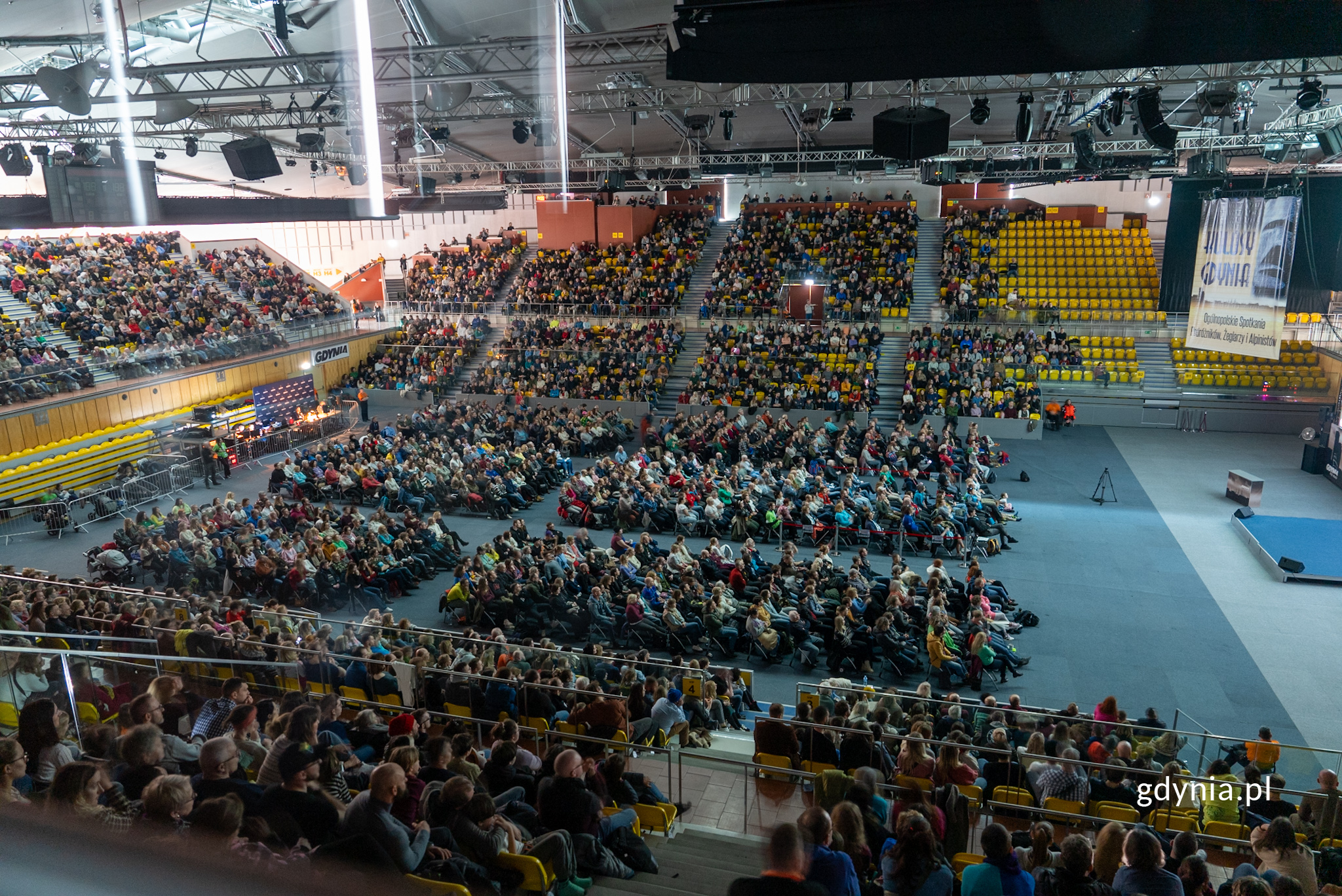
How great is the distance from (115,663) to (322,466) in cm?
1157

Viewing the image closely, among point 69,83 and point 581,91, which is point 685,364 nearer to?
point 581,91

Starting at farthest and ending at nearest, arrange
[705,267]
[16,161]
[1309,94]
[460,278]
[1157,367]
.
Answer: [460,278] < [705,267] < [1157,367] < [16,161] < [1309,94]

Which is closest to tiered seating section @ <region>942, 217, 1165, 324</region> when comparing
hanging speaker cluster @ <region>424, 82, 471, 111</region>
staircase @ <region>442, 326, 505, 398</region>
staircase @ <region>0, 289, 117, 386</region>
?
staircase @ <region>442, 326, 505, 398</region>

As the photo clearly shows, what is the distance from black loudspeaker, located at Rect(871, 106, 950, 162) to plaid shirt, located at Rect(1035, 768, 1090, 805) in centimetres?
672

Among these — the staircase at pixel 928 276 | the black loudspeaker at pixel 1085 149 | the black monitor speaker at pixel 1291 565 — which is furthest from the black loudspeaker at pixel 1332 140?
the staircase at pixel 928 276

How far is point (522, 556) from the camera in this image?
11586mm

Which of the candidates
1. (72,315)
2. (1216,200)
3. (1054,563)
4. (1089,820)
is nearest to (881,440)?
(1054,563)

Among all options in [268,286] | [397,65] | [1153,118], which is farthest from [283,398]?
[1153,118]

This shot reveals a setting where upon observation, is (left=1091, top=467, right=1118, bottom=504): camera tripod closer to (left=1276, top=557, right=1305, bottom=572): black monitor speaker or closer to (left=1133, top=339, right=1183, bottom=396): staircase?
Answer: (left=1276, top=557, right=1305, bottom=572): black monitor speaker

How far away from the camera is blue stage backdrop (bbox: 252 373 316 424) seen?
2400 centimetres

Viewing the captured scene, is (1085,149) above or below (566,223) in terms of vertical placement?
above

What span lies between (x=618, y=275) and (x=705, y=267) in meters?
3.22

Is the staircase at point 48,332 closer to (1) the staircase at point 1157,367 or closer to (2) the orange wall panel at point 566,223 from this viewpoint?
(2) the orange wall panel at point 566,223

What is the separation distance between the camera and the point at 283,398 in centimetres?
2514
